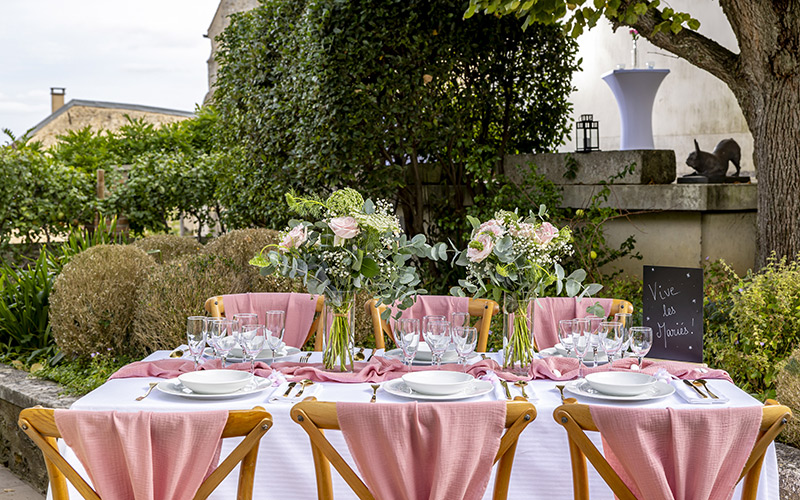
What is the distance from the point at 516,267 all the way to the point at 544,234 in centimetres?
16

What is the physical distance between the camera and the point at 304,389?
8.72ft

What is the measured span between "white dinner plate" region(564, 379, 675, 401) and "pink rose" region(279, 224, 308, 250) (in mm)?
1057

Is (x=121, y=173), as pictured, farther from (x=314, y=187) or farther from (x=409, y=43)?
(x=409, y=43)

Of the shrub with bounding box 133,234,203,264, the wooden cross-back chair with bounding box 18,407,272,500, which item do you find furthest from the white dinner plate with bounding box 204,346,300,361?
the shrub with bounding box 133,234,203,264

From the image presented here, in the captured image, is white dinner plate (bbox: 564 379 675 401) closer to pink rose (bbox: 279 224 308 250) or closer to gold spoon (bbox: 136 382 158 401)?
pink rose (bbox: 279 224 308 250)

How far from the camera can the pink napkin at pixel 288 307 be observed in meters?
3.73

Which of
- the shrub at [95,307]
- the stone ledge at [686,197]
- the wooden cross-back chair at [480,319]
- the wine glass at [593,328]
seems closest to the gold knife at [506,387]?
the wine glass at [593,328]

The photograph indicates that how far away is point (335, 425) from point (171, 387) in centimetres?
90

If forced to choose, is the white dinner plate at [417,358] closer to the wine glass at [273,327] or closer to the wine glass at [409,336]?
the wine glass at [409,336]

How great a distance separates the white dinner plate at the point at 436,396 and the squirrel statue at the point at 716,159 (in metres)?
4.35

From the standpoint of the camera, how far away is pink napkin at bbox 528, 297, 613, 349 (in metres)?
3.62

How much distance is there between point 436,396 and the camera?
257 centimetres

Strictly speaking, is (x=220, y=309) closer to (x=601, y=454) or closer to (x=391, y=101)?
(x=601, y=454)

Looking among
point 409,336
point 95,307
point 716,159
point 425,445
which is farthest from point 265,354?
point 716,159
